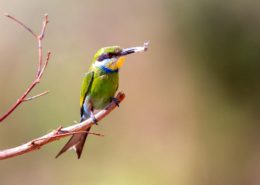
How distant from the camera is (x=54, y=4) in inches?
160

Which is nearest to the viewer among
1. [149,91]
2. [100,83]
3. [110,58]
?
[110,58]

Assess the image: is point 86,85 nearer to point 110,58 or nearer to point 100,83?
point 100,83

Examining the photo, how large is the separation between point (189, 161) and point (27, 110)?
124cm

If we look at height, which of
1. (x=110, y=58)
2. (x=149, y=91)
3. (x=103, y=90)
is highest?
(x=110, y=58)

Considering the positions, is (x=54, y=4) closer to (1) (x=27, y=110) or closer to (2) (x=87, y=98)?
(1) (x=27, y=110)

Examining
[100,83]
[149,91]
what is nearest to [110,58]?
[100,83]

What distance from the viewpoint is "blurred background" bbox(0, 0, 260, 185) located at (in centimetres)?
395

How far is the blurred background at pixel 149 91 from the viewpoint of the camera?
395 centimetres

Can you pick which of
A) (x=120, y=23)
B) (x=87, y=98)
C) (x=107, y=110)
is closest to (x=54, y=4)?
(x=120, y=23)

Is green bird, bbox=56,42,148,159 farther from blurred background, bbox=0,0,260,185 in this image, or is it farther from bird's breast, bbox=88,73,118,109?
blurred background, bbox=0,0,260,185

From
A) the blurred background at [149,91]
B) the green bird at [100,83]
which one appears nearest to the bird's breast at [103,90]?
the green bird at [100,83]

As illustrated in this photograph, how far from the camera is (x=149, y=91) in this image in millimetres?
4109

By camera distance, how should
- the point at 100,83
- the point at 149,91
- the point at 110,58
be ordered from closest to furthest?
the point at 110,58, the point at 100,83, the point at 149,91

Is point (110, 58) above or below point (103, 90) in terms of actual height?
above
